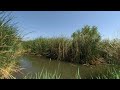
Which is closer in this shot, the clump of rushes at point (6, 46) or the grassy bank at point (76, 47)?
the clump of rushes at point (6, 46)

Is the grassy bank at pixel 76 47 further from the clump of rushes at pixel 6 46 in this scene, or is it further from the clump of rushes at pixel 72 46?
the clump of rushes at pixel 6 46

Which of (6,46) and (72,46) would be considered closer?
(6,46)

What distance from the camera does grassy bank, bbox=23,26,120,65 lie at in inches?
260

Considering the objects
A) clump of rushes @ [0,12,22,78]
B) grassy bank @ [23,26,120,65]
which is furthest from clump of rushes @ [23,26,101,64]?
clump of rushes @ [0,12,22,78]

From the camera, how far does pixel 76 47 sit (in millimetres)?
6875

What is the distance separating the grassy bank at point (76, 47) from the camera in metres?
6.61

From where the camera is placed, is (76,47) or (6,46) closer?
(6,46)

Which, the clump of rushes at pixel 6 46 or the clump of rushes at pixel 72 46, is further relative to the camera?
the clump of rushes at pixel 72 46

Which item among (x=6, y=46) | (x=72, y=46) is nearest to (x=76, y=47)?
(x=72, y=46)

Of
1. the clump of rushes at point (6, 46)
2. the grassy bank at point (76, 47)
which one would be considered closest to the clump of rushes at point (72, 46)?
the grassy bank at point (76, 47)

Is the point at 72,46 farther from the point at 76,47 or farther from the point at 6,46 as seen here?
the point at 6,46
